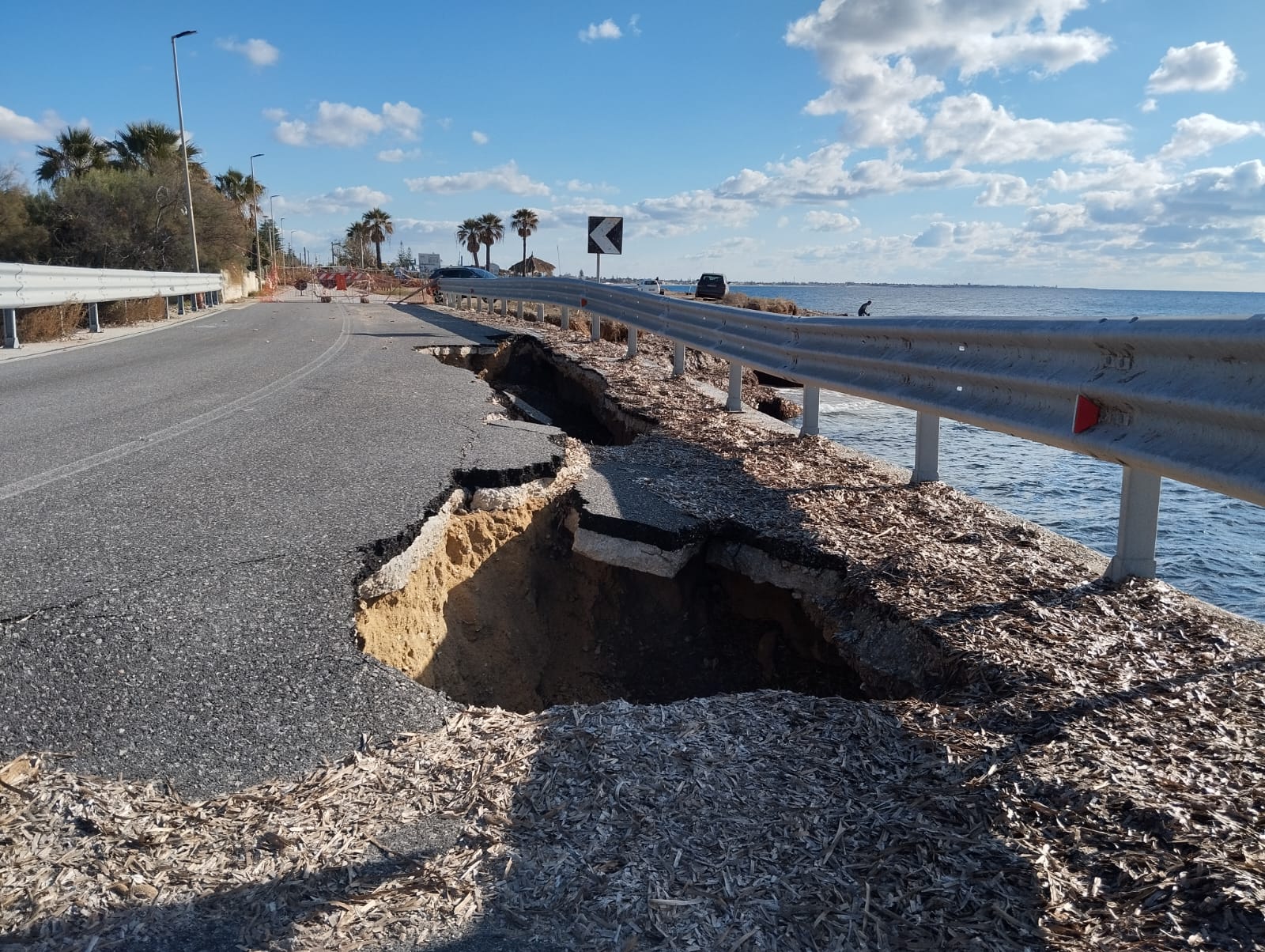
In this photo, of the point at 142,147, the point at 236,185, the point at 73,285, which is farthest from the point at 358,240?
the point at 73,285

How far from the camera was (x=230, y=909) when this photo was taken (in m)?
2.21

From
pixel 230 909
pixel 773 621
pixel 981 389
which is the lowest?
pixel 773 621

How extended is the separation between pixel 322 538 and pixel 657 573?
1884mm

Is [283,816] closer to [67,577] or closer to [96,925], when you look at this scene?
[96,925]

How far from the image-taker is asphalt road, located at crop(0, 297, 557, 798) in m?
2.94

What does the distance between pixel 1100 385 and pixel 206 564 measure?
384 centimetres

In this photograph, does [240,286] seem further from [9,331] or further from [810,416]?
[810,416]

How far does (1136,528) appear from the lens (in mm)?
4109

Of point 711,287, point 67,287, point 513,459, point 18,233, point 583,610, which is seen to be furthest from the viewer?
point 711,287

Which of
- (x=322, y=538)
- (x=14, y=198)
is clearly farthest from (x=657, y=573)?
(x=14, y=198)

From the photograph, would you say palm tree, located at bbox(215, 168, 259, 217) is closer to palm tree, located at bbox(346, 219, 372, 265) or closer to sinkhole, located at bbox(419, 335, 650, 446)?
palm tree, located at bbox(346, 219, 372, 265)

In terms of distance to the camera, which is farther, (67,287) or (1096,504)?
(67,287)

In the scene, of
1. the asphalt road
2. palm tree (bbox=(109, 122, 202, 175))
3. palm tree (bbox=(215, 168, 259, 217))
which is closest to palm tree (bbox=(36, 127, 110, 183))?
palm tree (bbox=(109, 122, 202, 175))

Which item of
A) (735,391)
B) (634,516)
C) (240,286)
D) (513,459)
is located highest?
(240,286)
